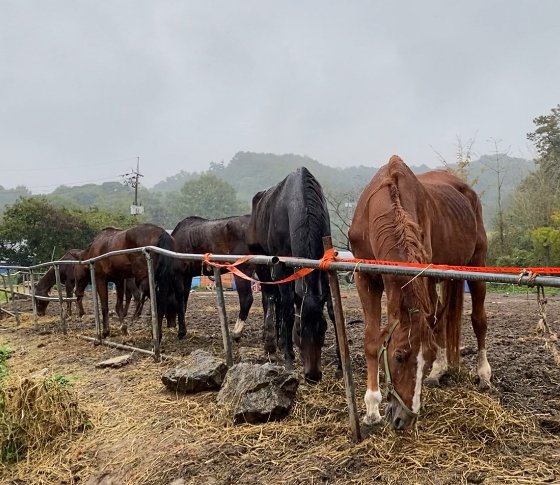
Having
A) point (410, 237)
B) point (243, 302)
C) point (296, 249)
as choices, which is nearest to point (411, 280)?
point (410, 237)

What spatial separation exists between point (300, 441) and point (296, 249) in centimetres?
188

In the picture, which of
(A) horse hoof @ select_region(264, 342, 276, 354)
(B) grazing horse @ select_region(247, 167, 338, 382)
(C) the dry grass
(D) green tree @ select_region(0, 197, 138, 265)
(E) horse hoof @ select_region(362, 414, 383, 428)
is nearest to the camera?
(C) the dry grass

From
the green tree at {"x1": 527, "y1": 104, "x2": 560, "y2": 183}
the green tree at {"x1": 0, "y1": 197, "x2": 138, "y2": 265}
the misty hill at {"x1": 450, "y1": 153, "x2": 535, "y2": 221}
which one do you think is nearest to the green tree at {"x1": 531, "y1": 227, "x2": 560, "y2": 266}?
the misty hill at {"x1": 450, "y1": 153, "x2": 535, "y2": 221}

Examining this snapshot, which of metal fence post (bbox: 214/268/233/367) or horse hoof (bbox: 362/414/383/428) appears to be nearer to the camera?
horse hoof (bbox: 362/414/383/428)

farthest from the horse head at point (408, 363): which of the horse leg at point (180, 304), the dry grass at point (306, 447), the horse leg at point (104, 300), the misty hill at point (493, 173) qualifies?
the misty hill at point (493, 173)

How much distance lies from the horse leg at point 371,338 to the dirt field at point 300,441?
0.74ft

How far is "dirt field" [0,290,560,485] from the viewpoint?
261cm

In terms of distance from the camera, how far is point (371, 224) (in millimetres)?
3404

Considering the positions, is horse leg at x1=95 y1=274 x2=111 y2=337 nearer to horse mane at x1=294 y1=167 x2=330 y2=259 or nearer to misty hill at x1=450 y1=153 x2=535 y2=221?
horse mane at x1=294 y1=167 x2=330 y2=259

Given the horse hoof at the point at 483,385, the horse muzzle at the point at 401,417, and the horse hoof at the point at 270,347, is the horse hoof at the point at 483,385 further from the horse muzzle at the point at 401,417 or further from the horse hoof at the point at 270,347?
the horse hoof at the point at 270,347

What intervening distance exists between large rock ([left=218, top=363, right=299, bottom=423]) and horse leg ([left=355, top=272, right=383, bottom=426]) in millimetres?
612

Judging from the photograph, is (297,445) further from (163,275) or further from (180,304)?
(180,304)

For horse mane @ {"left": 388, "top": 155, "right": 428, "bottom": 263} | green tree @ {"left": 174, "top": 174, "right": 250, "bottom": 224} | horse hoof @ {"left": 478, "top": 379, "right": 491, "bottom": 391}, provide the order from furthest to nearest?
1. green tree @ {"left": 174, "top": 174, "right": 250, "bottom": 224}
2. horse hoof @ {"left": 478, "top": 379, "right": 491, "bottom": 391}
3. horse mane @ {"left": 388, "top": 155, "right": 428, "bottom": 263}

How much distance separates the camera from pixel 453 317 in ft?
14.7
